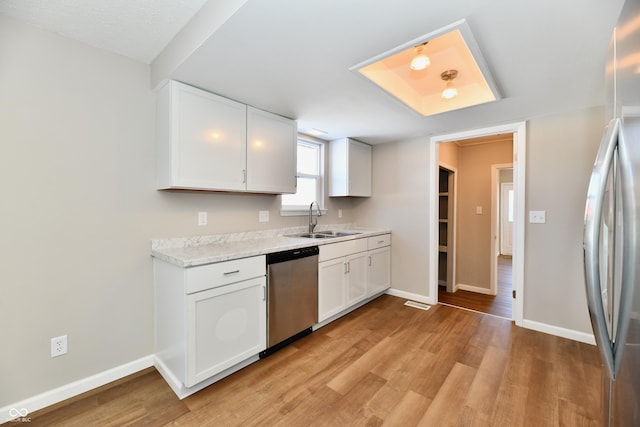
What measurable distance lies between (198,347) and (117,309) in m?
0.72

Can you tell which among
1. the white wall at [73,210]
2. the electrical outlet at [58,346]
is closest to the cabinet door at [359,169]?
the white wall at [73,210]

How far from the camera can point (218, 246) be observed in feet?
7.44

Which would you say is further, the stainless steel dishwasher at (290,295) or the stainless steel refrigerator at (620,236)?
the stainless steel dishwasher at (290,295)

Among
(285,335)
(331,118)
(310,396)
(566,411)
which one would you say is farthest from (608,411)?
(331,118)

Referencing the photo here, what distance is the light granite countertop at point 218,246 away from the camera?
1774 millimetres

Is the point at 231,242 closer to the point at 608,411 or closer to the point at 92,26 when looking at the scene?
the point at 92,26

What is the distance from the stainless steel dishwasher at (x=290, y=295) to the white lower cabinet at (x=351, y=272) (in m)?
0.12

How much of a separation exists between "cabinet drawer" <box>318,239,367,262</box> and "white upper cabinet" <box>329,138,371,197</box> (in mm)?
740

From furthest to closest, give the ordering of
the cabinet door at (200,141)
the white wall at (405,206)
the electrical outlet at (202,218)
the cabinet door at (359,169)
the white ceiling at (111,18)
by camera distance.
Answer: the cabinet door at (359,169) → the white wall at (405,206) → the electrical outlet at (202,218) → the cabinet door at (200,141) → the white ceiling at (111,18)

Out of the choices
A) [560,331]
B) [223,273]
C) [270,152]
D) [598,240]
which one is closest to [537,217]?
[560,331]

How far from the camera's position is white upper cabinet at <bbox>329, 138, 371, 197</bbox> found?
349 cm

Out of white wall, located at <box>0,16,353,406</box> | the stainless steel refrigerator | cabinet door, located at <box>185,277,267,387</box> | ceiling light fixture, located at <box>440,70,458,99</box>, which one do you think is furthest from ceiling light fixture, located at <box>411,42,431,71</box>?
white wall, located at <box>0,16,353,406</box>

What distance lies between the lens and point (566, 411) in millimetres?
1596

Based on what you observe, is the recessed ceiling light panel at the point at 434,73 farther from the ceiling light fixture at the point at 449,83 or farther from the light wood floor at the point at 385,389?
the light wood floor at the point at 385,389
